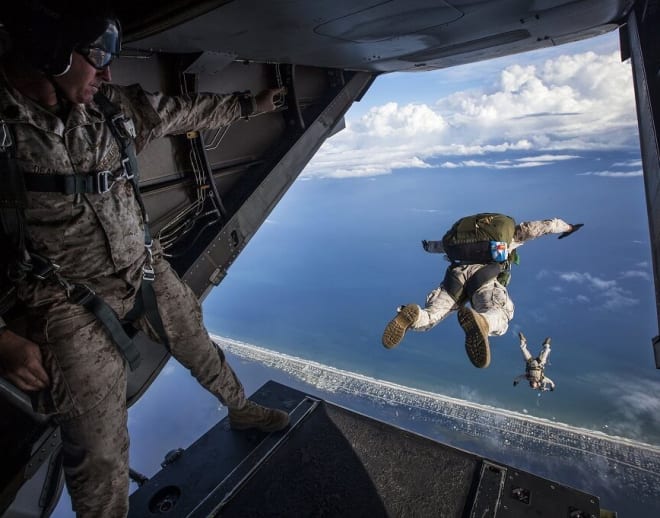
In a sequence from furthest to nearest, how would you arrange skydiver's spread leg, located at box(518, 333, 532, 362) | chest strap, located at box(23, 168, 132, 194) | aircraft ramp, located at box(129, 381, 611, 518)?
skydiver's spread leg, located at box(518, 333, 532, 362) < aircraft ramp, located at box(129, 381, 611, 518) < chest strap, located at box(23, 168, 132, 194)

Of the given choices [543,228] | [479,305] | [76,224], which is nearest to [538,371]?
[479,305]

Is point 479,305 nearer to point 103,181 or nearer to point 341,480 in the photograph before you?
point 341,480

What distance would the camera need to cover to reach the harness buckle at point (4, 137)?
1430 millimetres

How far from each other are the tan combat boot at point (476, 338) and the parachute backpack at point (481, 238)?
2.66 feet

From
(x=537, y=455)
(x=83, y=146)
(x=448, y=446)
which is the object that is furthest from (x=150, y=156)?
(x=537, y=455)

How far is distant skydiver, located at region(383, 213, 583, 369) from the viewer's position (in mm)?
3359

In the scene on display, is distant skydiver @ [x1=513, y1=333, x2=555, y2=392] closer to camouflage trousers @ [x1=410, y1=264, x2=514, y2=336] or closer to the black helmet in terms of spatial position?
camouflage trousers @ [x1=410, y1=264, x2=514, y2=336]

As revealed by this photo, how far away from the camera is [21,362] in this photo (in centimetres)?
156

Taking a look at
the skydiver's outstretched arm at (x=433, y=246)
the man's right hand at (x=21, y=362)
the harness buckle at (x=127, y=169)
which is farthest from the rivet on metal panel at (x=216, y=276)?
the skydiver's outstretched arm at (x=433, y=246)

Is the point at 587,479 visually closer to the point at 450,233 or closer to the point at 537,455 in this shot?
the point at 537,455

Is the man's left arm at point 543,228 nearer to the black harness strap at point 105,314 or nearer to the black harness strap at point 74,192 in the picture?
the black harness strap at point 74,192

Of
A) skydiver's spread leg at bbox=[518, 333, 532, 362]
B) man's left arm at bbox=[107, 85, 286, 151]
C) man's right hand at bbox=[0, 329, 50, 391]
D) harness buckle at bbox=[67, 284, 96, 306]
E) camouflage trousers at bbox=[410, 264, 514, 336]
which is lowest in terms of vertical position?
skydiver's spread leg at bbox=[518, 333, 532, 362]

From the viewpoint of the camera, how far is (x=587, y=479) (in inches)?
1070

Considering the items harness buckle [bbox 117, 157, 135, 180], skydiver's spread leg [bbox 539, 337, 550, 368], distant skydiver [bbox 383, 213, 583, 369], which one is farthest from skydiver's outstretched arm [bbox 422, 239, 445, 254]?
harness buckle [bbox 117, 157, 135, 180]
